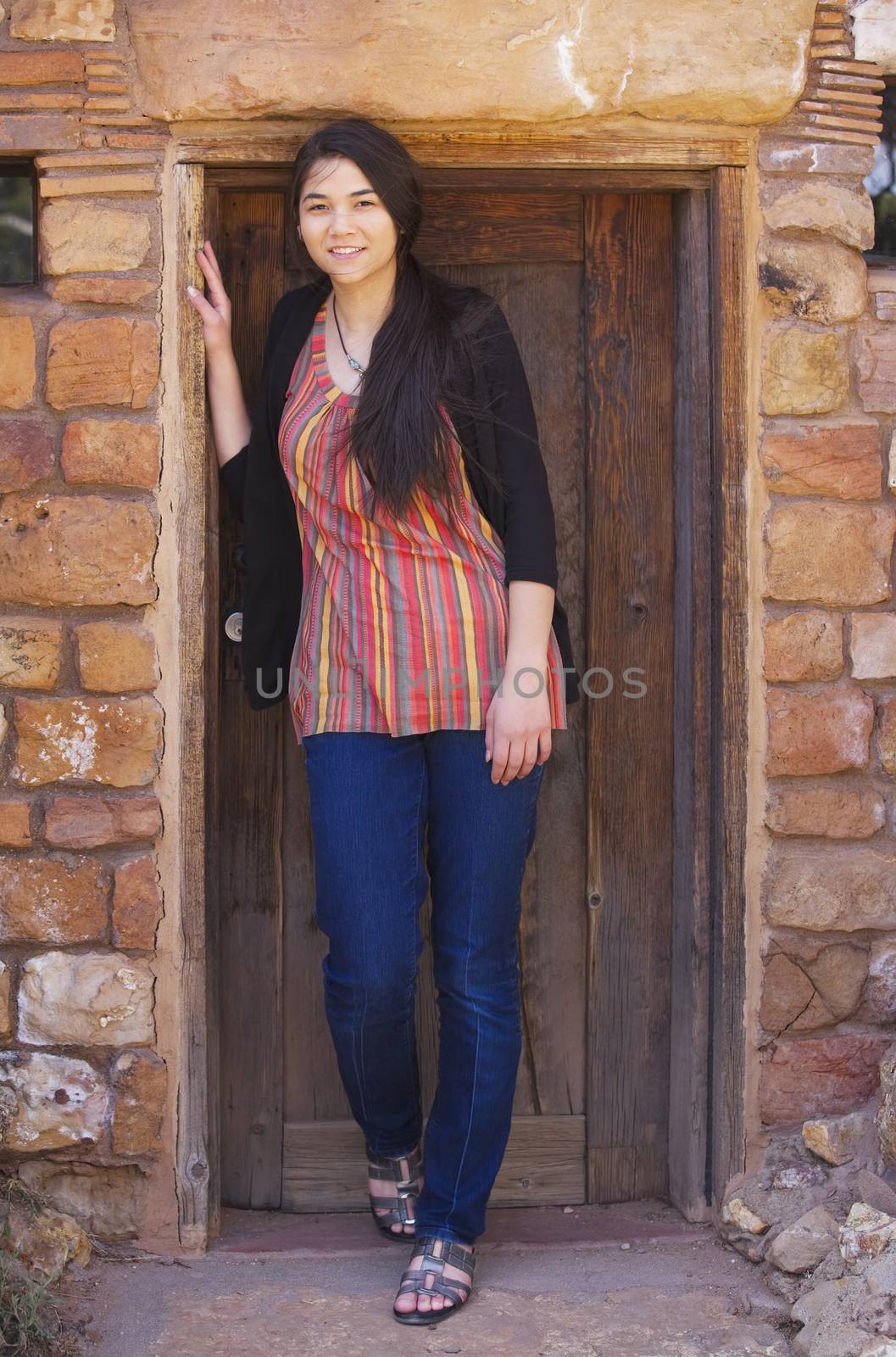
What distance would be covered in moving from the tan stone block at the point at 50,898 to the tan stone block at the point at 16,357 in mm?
921

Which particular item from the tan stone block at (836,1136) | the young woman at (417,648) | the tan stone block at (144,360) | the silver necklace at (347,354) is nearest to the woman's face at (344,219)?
the young woman at (417,648)

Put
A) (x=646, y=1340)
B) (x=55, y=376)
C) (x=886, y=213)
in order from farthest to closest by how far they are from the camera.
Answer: (x=886, y=213) < (x=55, y=376) < (x=646, y=1340)

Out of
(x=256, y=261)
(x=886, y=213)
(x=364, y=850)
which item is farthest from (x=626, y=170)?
(x=364, y=850)

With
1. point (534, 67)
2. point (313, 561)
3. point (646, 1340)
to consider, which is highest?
point (534, 67)

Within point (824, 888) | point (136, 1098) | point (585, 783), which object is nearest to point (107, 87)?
point (585, 783)

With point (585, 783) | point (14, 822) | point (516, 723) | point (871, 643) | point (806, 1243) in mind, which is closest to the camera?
point (516, 723)

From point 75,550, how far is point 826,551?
1499mm

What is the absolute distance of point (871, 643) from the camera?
2.79 meters

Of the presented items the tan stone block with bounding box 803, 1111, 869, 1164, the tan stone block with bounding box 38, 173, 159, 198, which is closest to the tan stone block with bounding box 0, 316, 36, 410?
the tan stone block with bounding box 38, 173, 159, 198

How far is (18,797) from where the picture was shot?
106 inches

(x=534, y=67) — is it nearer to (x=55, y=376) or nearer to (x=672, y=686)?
(x=55, y=376)

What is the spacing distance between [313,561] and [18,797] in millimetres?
747

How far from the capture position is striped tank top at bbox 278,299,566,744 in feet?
8.22

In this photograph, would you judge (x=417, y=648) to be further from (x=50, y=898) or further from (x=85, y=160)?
(x=85, y=160)
